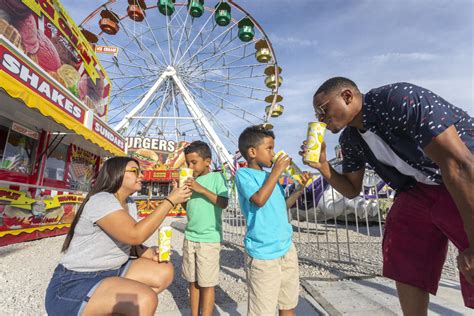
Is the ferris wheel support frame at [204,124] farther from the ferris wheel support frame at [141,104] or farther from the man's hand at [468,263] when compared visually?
the man's hand at [468,263]

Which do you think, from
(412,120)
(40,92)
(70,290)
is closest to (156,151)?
(40,92)

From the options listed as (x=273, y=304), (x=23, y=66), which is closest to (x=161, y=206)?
(x=273, y=304)

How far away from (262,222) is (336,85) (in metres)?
0.89

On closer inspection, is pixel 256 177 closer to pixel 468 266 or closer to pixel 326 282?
pixel 468 266

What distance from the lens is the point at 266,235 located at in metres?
1.64

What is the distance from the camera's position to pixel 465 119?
1.09 meters

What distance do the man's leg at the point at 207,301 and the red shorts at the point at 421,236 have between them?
115cm

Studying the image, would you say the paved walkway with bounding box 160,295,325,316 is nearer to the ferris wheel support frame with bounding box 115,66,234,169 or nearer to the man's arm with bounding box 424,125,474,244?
the man's arm with bounding box 424,125,474,244

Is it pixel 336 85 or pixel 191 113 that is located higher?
pixel 191 113

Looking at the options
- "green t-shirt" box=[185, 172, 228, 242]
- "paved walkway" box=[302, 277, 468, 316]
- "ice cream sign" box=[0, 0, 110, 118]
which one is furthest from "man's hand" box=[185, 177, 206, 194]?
"ice cream sign" box=[0, 0, 110, 118]

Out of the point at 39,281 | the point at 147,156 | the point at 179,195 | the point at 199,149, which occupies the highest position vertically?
the point at 147,156

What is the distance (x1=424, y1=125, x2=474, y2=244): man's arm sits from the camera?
0.88m

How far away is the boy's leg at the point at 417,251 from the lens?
1.36 m

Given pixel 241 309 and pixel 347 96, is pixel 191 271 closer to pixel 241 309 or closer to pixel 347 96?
pixel 241 309
